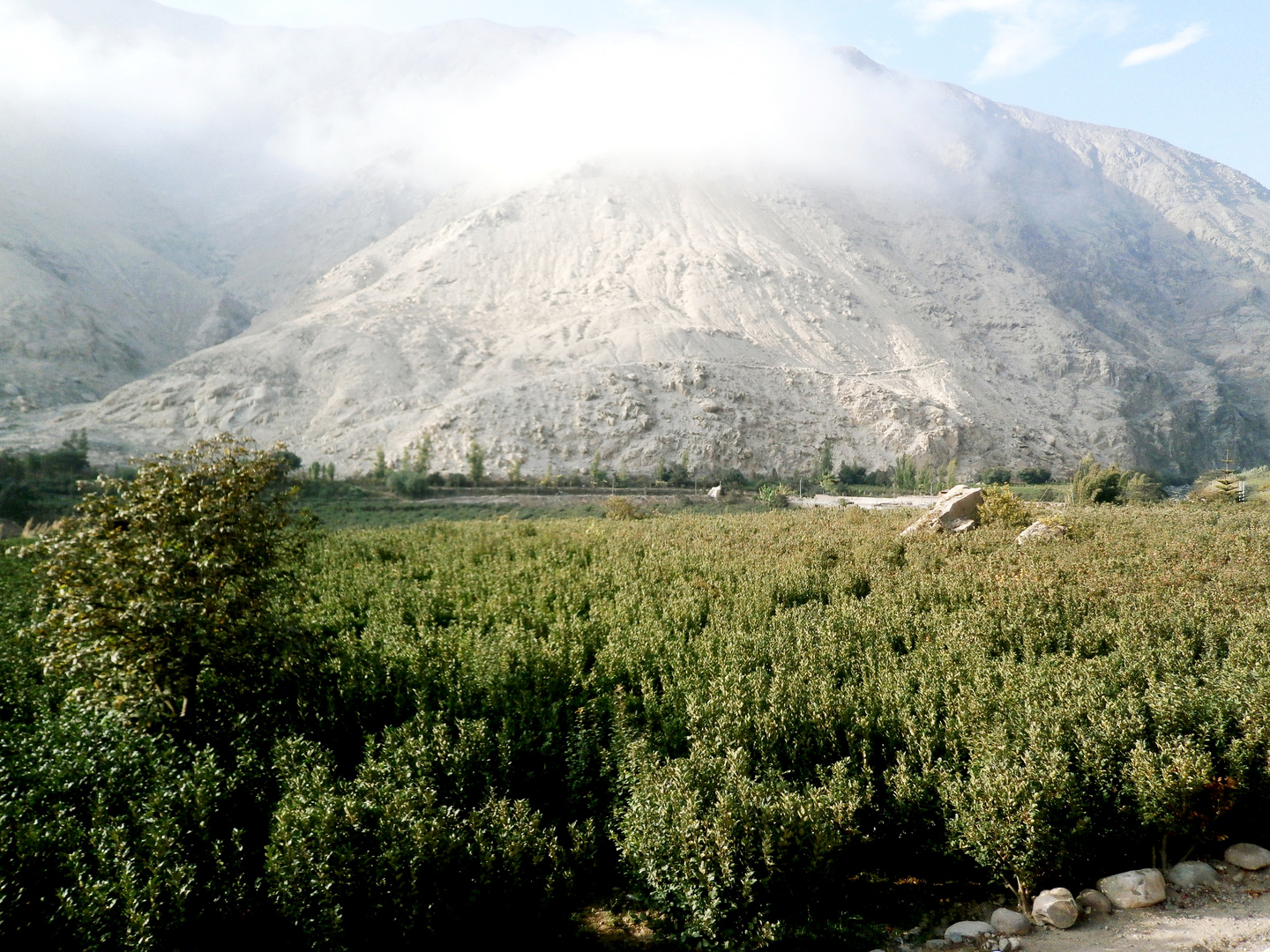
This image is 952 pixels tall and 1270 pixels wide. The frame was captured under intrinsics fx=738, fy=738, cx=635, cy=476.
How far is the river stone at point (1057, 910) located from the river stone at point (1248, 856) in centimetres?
198

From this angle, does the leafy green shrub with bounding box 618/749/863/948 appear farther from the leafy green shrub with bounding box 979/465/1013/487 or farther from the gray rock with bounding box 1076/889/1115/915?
the leafy green shrub with bounding box 979/465/1013/487

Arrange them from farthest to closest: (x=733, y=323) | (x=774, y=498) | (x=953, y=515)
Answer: (x=733, y=323) < (x=774, y=498) < (x=953, y=515)

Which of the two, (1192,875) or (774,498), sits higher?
(774,498)

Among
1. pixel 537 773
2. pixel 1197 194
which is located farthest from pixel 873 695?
pixel 1197 194

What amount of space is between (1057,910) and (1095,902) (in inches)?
21.7

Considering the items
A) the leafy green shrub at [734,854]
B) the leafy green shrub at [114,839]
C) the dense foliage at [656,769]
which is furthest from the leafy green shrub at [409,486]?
the leafy green shrub at [734,854]

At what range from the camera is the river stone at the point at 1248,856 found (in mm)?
6696

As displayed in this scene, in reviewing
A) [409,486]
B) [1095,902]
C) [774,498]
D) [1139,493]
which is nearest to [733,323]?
[774,498]

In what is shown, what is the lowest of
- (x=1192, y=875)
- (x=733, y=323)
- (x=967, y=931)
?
(x=967, y=931)

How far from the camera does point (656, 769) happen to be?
616 centimetres

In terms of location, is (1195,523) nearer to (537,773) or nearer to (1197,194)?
(537,773)

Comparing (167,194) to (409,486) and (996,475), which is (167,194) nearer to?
(409,486)

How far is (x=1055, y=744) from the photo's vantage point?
6.48 m

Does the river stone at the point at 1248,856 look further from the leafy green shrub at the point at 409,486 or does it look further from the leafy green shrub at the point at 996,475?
the leafy green shrub at the point at 996,475
